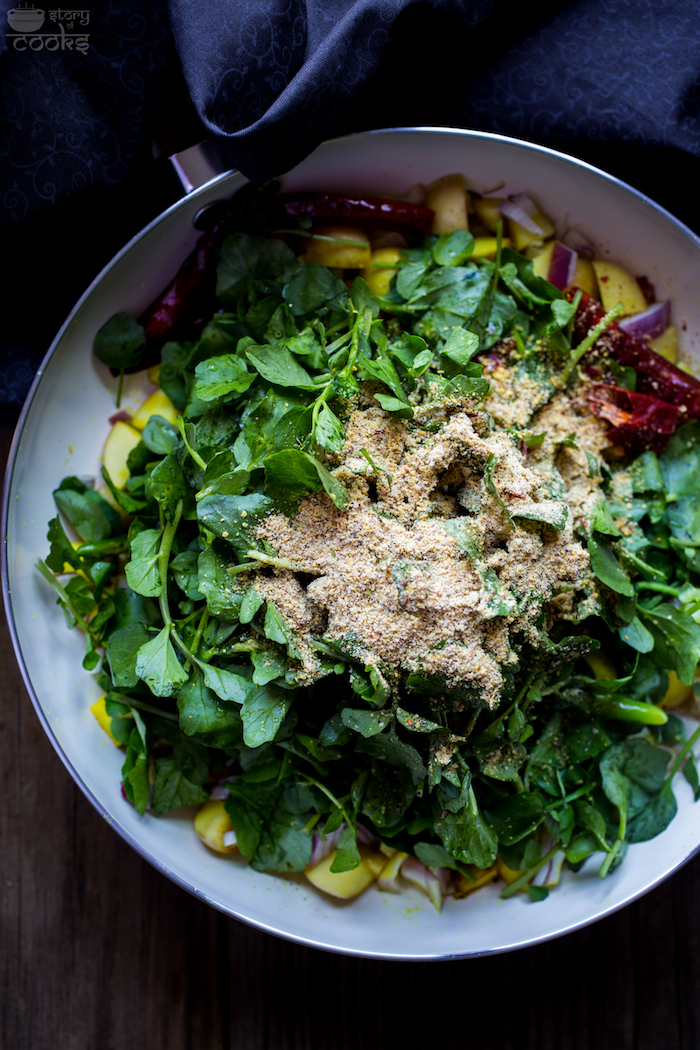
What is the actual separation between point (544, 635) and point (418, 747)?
274mm

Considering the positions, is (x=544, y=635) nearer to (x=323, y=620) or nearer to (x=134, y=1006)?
(x=323, y=620)

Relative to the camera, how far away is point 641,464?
1.37 metres

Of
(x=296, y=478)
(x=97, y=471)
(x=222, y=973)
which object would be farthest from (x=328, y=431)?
Result: (x=222, y=973)

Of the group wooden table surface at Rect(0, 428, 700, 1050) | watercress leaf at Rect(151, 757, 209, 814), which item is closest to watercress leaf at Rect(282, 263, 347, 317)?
wooden table surface at Rect(0, 428, 700, 1050)

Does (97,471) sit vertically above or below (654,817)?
above

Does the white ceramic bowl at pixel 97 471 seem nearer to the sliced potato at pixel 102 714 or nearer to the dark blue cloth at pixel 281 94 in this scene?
the sliced potato at pixel 102 714

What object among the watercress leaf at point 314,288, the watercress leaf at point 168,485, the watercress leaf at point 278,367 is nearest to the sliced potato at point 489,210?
the watercress leaf at point 314,288

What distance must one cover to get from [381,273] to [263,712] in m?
0.82

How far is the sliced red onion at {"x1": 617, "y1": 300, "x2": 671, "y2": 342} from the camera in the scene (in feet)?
4.69

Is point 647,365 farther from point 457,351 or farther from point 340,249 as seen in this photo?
point 340,249

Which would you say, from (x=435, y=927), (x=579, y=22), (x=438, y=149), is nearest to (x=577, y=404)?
(x=438, y=149)

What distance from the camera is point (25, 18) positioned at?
48.9 inches

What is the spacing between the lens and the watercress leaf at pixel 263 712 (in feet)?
3.76

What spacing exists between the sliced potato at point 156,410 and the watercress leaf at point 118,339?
9 cm
